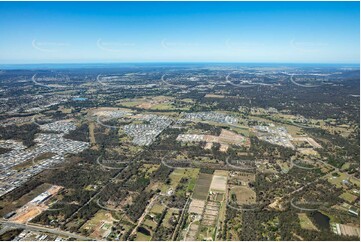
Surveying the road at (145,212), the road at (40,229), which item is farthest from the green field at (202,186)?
the road at (40,229)

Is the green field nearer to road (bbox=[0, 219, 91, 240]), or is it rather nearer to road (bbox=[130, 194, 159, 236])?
road (bbox=[130, 194, 159, 236])

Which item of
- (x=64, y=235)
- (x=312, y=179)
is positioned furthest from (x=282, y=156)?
(x=64, y=235)

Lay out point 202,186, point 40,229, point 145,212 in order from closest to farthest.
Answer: point 40,229 < point 145,212 < point 202,186

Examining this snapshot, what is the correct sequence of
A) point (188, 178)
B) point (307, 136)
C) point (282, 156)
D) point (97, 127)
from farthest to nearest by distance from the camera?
point (97, 127) < point (307, 136) < point (282, 156) < point (188, 178)

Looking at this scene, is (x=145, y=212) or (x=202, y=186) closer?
(x=145, y=212)

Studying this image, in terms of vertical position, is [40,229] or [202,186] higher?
[40,229]

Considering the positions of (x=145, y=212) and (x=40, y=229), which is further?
(x=145, y=212)

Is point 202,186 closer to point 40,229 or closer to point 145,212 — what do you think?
point 145,212

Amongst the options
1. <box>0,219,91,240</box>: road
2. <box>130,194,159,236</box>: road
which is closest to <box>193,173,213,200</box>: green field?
<box>130,194,159,236</box>: road

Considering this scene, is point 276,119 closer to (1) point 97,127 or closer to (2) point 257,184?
(2) point 257,184

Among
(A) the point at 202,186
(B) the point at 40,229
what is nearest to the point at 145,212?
(A) the point at 202,186

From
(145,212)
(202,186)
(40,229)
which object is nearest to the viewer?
(40,229)
